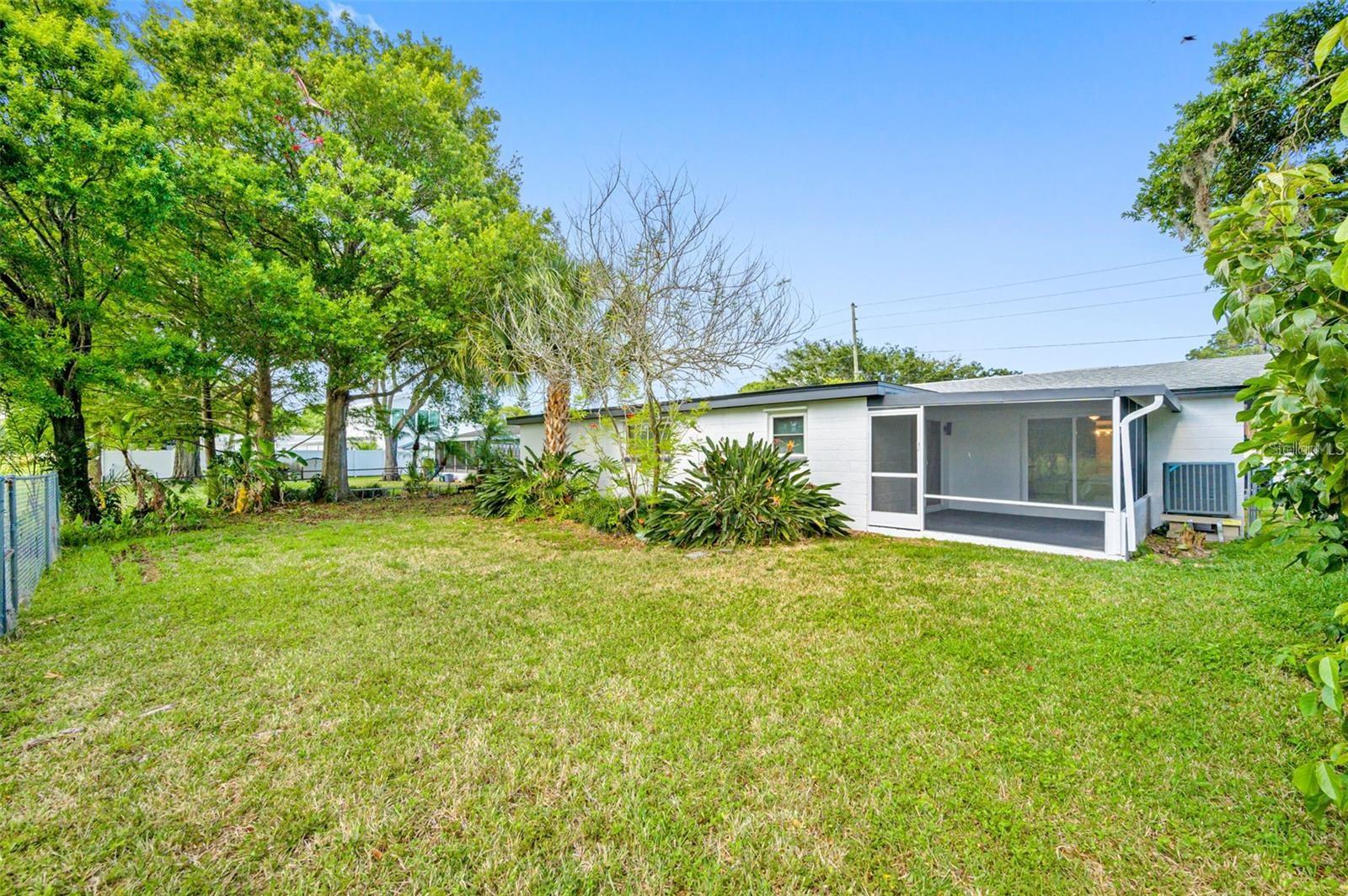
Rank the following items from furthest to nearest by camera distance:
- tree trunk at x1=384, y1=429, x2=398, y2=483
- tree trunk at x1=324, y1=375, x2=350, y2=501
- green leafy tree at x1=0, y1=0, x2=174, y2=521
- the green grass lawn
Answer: tree trunk at x1=384, y1=429, x2=398, y2=483
tree trunk at x1=324, y1=375, x2=350, y2=501
green leafy tree at x1=0, y1=0, x2=174, y2=521
the green grass lawn

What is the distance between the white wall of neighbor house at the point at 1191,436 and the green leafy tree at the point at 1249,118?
4.37m

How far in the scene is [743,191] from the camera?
25.9 ft

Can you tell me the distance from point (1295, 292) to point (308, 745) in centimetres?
440

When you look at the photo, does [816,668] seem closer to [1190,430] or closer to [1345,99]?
[1345,99]

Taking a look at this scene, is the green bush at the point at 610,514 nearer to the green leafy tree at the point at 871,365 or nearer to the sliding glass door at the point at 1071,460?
the sliding glass door at the point at 1071,460

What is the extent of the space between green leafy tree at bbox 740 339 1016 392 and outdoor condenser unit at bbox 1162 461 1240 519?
17.1 meters

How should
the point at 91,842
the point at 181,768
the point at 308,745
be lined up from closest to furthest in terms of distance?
the point at 91,842
the point at 181,768
the point at 308,745

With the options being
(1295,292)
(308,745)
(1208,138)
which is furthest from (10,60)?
(1208,138)

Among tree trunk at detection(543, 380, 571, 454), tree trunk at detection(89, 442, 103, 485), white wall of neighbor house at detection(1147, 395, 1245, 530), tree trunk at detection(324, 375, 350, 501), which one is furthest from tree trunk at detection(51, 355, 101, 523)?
white wall of neighbor house at detection(1147, 395, 1245, 530)

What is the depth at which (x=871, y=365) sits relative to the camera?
26.1m

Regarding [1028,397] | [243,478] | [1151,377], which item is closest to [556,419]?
[243,478]

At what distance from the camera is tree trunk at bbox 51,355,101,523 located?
26.8 ft

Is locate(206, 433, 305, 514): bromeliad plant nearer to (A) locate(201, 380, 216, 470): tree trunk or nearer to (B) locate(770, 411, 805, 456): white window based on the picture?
(A) locate(201, 380, 216, 470): tree trunk

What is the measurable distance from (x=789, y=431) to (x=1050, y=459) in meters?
4.95
